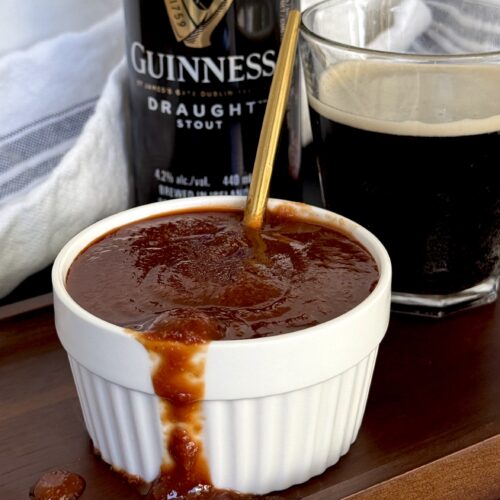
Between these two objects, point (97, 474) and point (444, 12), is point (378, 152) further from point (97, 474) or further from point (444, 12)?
point (97, 474)

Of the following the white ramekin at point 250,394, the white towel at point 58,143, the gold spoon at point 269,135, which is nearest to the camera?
the white ramekin at point 250,394

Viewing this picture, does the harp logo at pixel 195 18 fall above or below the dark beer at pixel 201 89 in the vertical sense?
above

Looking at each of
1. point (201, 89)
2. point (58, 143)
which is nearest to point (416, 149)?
point (201, 89)

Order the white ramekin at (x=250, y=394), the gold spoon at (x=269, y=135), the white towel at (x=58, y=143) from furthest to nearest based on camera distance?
the white towel at (x=58, y=143) → the gold spoon at (x=269, y=135) → the white ramekin at (x=250, y=394)

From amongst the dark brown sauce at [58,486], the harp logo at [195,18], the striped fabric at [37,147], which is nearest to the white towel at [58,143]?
the striped fabric at [37,147]

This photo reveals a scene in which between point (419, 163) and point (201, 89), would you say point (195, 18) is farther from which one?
point (419, 163)

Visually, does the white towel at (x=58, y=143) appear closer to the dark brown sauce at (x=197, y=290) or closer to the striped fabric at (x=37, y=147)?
the striped fabric at (x=37, y=147)

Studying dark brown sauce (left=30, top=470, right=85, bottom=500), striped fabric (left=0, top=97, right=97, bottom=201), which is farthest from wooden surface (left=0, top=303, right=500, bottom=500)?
striped fabric (left=0, top=97, right=97, bottom=201)
